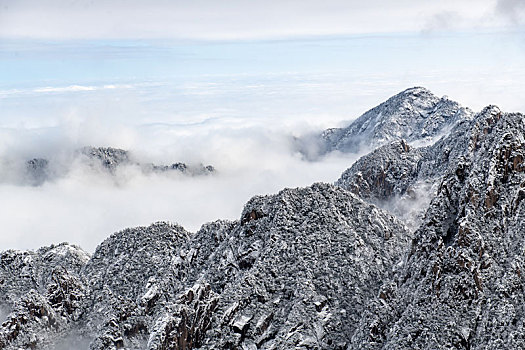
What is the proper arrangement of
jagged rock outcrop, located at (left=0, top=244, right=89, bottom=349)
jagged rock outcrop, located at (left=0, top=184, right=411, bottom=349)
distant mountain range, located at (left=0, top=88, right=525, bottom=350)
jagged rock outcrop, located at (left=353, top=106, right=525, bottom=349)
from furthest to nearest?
jagged rock outcrop, located at (left=0, top=244, right=89, bottom=349) < jagged rock outcrop, located at (left=0, top=184, right=411, bottom=349) < distant mountain range, located at (left=0, top=88, right=525, bottom=350) < jagged rock outcrop, located at (left=353, top=106, right=525, bottom=349)

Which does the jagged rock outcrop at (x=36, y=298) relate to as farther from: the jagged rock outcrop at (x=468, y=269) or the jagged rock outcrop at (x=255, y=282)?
the jagged rock outcrop at (x=468, y=269)

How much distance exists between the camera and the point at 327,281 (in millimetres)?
129000

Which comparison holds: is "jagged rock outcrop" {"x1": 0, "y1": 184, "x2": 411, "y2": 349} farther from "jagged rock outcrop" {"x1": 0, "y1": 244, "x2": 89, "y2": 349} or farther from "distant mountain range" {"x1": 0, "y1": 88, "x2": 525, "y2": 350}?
"jagged rock outcrop" {"x1": 0, "y1": 244, "x2": 89, "y2": 349}

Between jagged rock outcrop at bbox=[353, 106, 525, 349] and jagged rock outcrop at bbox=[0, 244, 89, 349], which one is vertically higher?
jagged rock outcrop at bbox=[353, 106, 525, 349]

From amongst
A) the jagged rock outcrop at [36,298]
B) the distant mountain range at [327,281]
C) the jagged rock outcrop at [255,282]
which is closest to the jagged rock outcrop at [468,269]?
the distant mountain range at [327,281]

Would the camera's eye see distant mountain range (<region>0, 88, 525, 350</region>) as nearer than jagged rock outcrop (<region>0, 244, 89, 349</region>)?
Yes

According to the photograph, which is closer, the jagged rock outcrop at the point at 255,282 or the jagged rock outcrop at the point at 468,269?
the jagged rock outcrop at the point at 468,269

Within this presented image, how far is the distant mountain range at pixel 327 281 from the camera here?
10719 centimetres

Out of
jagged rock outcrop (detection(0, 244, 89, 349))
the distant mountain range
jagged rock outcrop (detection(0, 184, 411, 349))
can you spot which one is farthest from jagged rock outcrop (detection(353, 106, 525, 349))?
jagged rock outcrop (detection(0, 244, 89, 349))

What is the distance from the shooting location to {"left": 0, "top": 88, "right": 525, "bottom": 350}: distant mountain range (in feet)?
352

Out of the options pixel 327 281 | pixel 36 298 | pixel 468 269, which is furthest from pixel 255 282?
pixel 36 298

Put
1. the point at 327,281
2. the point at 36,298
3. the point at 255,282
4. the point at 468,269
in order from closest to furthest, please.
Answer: the point at 468,269
the point at 255,282
the point at 327,281
the point at 36,298

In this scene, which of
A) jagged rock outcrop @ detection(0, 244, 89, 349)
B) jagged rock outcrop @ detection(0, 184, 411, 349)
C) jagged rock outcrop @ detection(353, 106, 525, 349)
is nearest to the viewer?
jagged rock outcrop @ detection(353, 106, 525, 349)

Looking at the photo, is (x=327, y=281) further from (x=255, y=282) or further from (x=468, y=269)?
(x=468, y=269)
